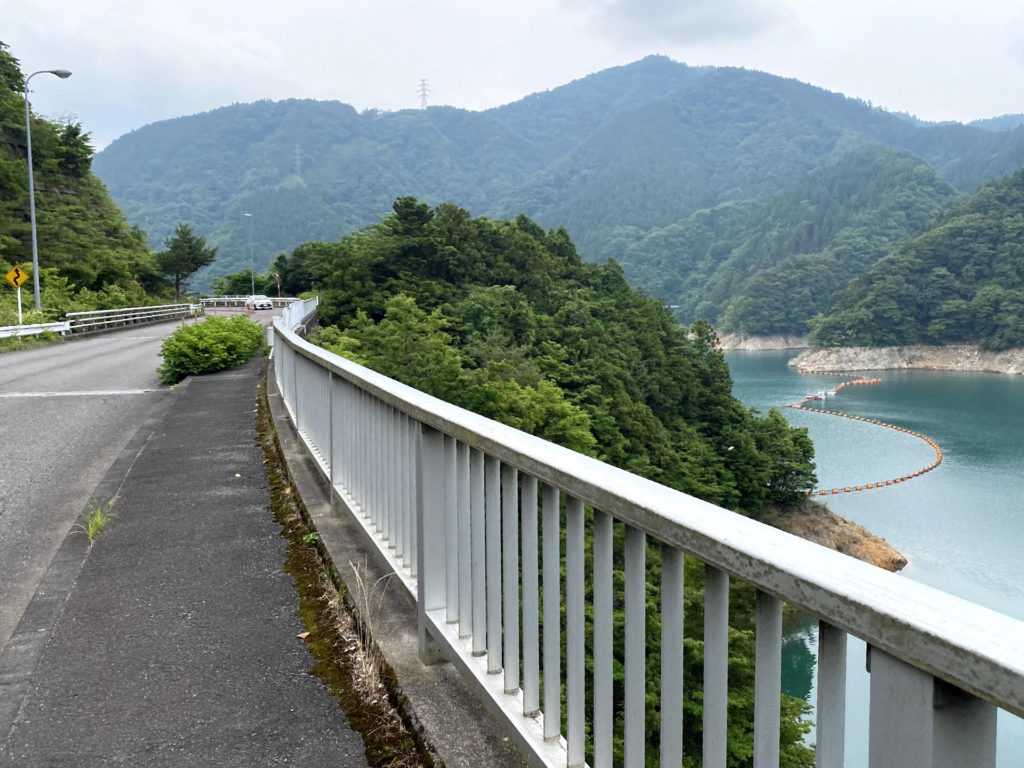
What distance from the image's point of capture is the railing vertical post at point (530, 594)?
2.23 m

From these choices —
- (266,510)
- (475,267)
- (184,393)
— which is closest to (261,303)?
(475,267)

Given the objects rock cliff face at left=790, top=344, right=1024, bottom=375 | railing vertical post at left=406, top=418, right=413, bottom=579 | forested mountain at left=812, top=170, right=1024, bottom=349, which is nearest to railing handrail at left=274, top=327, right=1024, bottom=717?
railing vertical post at left=406, top=418, right=413, bottom=579

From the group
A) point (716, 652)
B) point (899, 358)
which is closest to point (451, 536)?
point (716, 652)

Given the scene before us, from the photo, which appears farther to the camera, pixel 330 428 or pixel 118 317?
pixel 118 317

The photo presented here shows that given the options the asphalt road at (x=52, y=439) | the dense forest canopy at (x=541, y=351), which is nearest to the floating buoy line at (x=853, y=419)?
the dense forest canopy at (x=541, y=351)

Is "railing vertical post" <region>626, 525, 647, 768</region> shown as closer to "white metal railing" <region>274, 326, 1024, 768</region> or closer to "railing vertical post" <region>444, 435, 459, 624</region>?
"white metal railing" <region>274, 326, 1024, 768</region>

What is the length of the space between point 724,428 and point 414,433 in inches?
2374

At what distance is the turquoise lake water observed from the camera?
40.5 metres

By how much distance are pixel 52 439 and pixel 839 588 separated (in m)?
9.51

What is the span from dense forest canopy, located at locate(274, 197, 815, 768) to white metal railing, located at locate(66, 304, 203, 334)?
7.76m

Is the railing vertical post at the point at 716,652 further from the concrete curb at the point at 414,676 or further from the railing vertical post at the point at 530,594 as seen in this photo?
the concrete curb at the point at 414,676

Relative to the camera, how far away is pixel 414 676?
9.85 feet

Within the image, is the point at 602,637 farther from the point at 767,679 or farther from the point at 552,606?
the point at 767,679

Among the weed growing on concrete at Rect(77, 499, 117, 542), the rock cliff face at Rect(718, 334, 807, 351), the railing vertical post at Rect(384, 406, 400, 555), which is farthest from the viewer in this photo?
the rock cliff face at Rect(718, 334, 807, 351)
